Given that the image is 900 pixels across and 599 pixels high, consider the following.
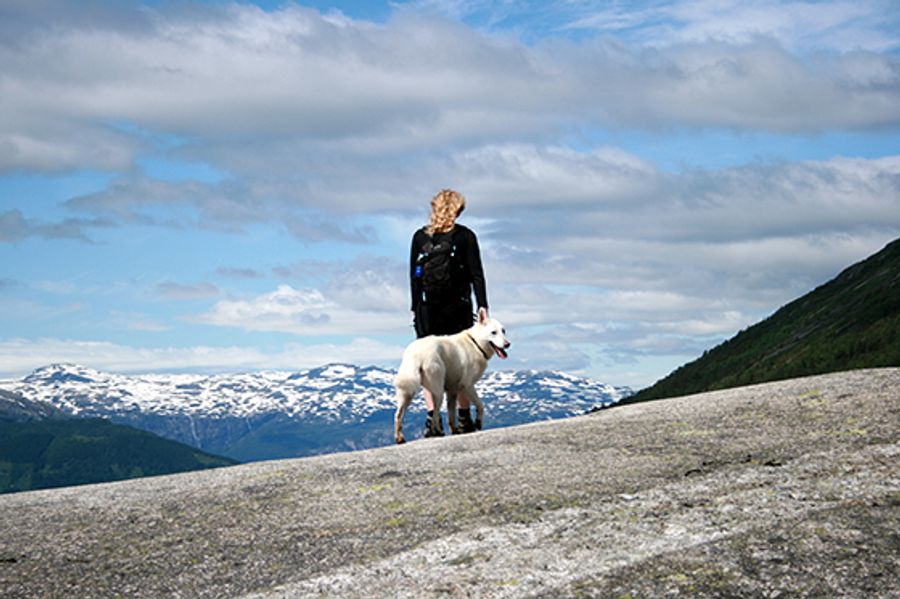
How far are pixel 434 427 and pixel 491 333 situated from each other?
6.96 feet

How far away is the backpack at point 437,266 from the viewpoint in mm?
19172

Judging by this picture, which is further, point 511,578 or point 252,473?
point 252,473

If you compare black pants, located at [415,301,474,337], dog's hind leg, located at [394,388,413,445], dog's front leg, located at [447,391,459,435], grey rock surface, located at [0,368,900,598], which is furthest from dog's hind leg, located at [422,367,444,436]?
grey rock surface, located at [0,368,900,598]

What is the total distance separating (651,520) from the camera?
10.4 metres

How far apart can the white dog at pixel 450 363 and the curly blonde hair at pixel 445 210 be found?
1.81 metres

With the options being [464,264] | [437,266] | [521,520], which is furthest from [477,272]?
[521,520]

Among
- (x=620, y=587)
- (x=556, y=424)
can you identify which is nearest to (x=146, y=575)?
(x=620, y=587)

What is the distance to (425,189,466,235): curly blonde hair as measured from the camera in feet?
63.1

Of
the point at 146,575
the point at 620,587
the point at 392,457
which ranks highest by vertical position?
the point at 392,457

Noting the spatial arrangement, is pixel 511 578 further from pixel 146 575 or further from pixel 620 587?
pixel 146 575

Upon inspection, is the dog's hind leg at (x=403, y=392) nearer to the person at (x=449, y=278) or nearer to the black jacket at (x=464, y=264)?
the person at (x=449, y=278)

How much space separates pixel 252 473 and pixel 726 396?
28.9 ft

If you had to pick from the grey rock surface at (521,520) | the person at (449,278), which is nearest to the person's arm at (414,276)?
the person at (449,278)

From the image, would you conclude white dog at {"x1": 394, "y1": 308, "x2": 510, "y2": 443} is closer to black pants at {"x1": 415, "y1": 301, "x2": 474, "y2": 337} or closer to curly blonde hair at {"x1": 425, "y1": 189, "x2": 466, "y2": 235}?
black pants at {"x1": 415, "y1": 301, "x2": 474, "y2": 337}
